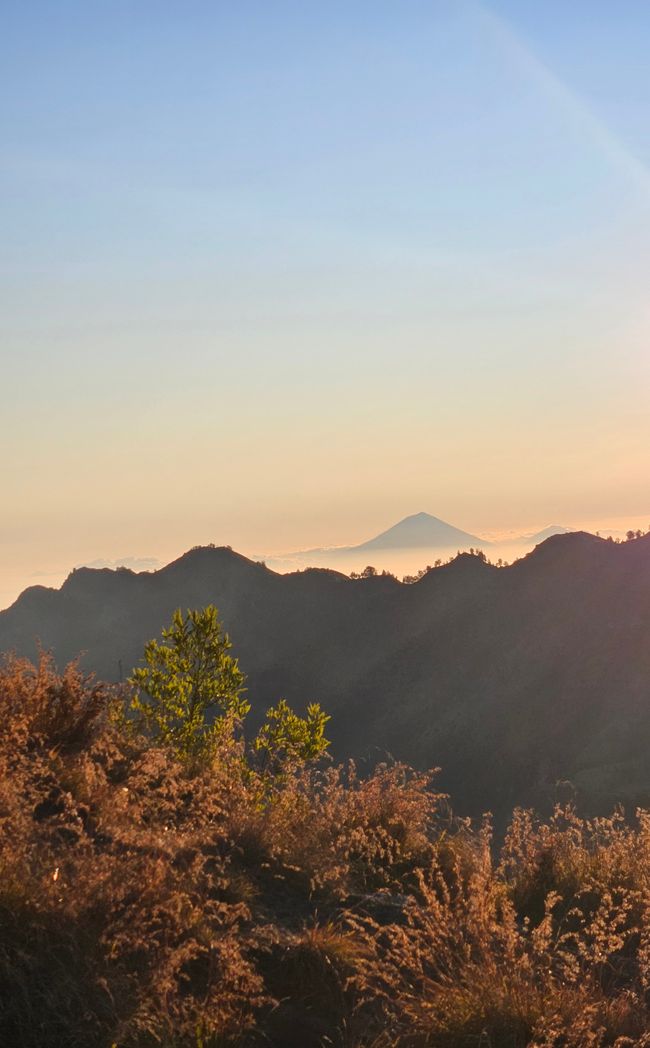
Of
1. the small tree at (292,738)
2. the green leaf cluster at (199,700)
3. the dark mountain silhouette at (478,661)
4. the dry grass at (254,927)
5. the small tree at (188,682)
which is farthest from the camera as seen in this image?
the dark mountain silhouette at (478,661)

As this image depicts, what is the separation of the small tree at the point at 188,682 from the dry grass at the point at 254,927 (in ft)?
7.26

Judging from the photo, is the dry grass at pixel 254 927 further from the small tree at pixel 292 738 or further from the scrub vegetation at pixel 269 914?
the small tree at pixel 292 738

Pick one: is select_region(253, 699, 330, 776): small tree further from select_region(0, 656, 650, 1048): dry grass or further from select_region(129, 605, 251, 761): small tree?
select_region(0, 656, 650, 1048): dry grass

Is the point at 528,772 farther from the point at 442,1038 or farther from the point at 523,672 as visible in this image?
the point at 442,1038

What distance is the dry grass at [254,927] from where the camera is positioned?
4508 mm

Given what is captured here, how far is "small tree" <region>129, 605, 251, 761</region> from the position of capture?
390 inches

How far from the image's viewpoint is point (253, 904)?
238 inches

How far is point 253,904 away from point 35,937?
1719 mm

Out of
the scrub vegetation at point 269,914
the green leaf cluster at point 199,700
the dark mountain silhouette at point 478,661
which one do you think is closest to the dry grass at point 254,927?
the scrub vegetation at point 269,914

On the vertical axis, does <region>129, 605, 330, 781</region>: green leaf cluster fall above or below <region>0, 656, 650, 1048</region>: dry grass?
above

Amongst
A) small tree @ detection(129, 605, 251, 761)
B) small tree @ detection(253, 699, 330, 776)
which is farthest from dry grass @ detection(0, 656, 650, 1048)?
small tree @ detection(253, 699, 330, 776)

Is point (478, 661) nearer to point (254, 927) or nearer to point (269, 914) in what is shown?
point (269, 914)

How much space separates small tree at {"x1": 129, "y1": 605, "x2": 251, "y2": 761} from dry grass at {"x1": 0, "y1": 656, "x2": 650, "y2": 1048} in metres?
2.21

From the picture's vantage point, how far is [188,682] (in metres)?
10.4
